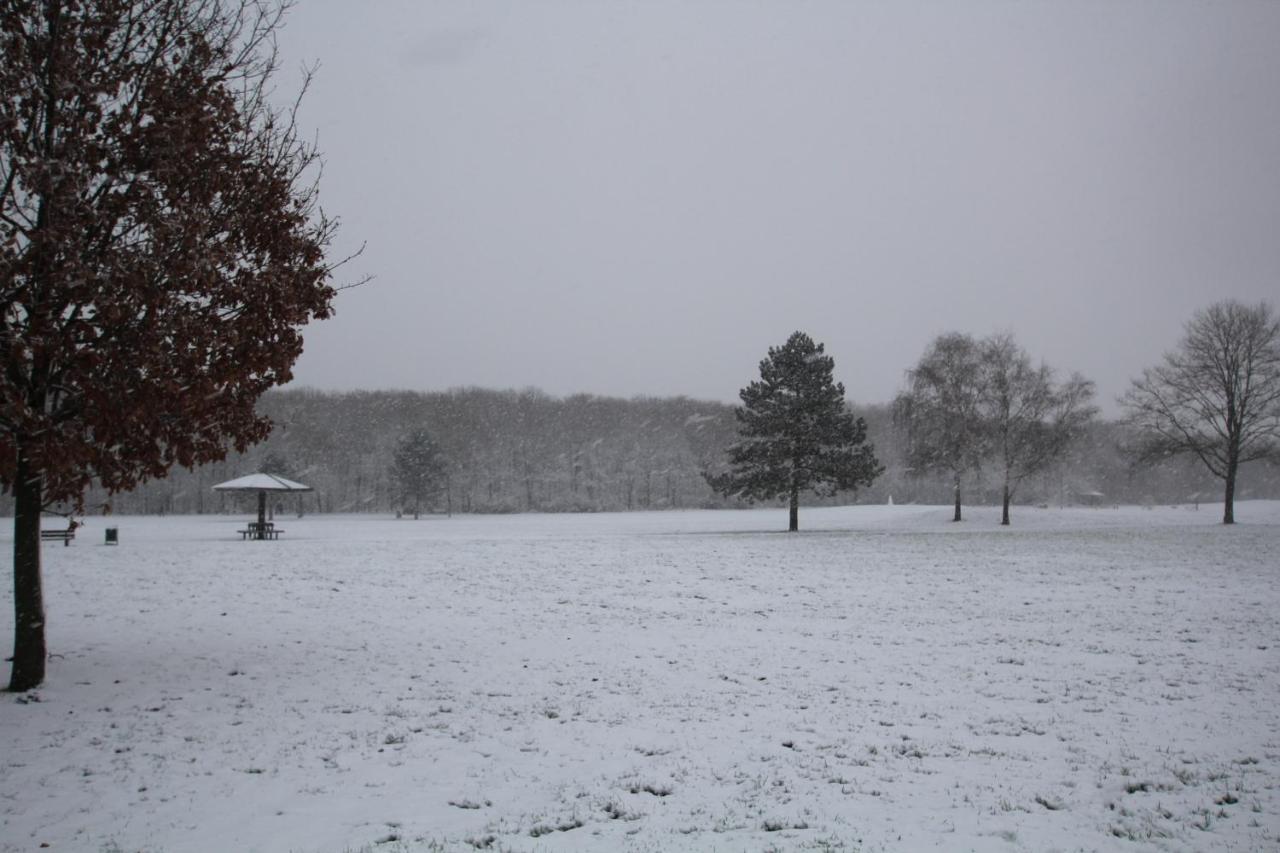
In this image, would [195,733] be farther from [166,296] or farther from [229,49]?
[229,49]

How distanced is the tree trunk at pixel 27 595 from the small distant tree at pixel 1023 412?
39526 millimetres

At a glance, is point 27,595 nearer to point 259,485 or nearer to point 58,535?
point 58,535

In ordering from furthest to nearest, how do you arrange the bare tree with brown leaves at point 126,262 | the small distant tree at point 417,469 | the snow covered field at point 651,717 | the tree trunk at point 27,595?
1. the small distant tree at point 417,469
2. the tree trunk at point 27,595
3. the bare tree with brown leaves at point 126,262
4. the snow covered field at point 651,717

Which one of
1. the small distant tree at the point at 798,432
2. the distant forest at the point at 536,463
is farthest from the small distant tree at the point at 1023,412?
the distant forest at the point at 536,463

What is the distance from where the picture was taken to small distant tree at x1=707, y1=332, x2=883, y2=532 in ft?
111

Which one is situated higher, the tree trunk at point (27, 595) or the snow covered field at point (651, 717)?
the tree trunk at point (27, 595)

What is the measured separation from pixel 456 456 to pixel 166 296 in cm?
9576

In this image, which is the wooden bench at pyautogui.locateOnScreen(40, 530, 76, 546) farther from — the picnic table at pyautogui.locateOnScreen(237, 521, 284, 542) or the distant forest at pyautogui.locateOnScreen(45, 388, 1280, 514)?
the distant forest at pyautogui.locateOnScreen(45, 388, 1280, 514)

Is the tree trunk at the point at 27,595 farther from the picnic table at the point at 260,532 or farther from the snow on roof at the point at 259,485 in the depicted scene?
the snow on roof at the point at 259,485

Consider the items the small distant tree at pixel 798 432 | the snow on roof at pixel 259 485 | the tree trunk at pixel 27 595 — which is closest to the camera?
the tree trunk at pixel 27 595

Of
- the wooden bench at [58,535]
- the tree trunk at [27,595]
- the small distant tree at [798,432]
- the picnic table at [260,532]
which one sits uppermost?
the small distant tree at [798,432]

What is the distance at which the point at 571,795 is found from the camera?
620 cm

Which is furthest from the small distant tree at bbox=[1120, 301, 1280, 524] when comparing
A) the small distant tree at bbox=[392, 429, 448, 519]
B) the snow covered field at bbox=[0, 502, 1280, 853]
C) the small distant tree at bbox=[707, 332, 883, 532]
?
the small distant tree at bbox=[392, 429, 448, 519]

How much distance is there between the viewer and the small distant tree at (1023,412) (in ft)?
126
